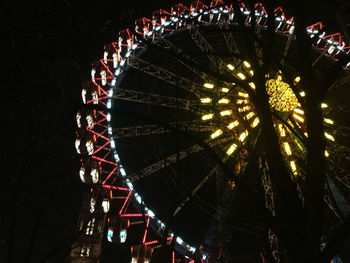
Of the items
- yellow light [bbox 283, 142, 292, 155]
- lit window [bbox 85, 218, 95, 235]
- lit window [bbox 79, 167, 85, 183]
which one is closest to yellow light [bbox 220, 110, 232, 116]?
yellow light [bbox 283, 142, 292, 155]

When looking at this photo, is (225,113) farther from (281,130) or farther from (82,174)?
(82,174)

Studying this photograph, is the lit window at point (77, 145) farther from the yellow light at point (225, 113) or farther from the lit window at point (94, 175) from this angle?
the yellow light at point (225, 113)

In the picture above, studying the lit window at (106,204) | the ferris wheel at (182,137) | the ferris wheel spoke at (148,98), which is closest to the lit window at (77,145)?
the ferris wheel at (182,137)

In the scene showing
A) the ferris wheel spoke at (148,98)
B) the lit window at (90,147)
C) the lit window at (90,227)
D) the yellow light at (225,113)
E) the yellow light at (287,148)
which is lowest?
the lit window at (90,227)

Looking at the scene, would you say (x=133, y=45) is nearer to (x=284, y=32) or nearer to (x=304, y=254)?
(x=284, y=32)

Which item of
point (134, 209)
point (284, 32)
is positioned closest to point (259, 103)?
point (134, 209)

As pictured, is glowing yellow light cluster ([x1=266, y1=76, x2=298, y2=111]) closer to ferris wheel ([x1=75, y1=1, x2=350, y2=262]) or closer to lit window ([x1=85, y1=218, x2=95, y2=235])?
ferris wheel ([x1=75, y1=1, x2=350, y2=262])

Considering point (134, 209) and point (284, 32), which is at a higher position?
point (284, 32)

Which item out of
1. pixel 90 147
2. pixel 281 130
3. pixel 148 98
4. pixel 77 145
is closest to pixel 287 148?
pixel 281 130

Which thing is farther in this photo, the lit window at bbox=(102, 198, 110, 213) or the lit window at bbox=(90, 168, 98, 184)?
the lit window at bbox=(102, 198, 110, 213)

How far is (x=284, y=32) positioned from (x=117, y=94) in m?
8.71

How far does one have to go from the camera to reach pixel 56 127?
8281 mm

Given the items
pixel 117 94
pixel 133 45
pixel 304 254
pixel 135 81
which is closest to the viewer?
pixel 304 254

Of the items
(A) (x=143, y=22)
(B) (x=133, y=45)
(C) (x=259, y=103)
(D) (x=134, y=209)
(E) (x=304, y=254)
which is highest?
(A) (x=143, y=22)
